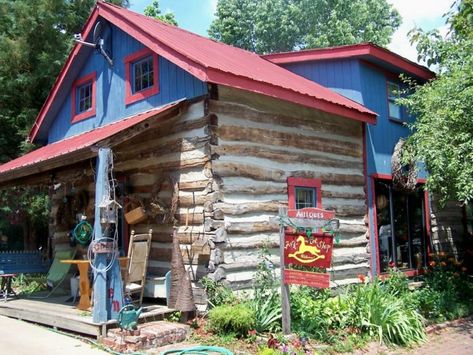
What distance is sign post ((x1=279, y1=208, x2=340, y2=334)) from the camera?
22.9 feet

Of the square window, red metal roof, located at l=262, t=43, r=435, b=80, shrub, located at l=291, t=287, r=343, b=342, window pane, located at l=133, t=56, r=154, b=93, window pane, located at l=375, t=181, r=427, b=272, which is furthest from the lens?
window pane, located at l=375, t=181, r=427, b=272

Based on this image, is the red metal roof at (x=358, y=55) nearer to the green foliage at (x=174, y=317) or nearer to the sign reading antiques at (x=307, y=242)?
the sign reading antiques at (x=307, y=242)

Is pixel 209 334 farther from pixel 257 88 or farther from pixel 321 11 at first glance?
pixel 321 11

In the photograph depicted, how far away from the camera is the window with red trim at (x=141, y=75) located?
990cm

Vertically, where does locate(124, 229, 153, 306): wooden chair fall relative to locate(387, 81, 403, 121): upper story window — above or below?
below

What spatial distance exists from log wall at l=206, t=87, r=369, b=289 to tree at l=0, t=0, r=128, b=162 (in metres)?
10.7

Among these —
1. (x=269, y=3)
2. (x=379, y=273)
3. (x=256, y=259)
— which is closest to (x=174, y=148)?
(x=256, y=259)

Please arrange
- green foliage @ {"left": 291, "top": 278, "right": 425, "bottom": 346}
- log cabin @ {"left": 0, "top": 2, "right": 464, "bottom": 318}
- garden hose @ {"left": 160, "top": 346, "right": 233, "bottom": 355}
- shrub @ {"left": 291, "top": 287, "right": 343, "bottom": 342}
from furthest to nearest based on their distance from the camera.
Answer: log cabin @ {"left": 0, "top": 2, "right": 464, "bottom": 318} < green foliage @ {"left": 291, "top": 278, "right": 425, "bottom": 346} < shrub @ {"left": 291, "top": 287, "right": 343, "bottom": 342} < garden hose @ {"left": 160, "top": 346, "right": 233, "bottom": 355}

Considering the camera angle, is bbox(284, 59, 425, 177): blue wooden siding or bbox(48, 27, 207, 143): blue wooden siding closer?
bbox(48, 27, 207, 143): blue wooden siding

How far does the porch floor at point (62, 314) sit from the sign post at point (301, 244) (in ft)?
6.76

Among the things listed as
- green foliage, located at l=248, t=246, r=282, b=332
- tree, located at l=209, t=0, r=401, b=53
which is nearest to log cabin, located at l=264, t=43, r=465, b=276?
green foliage, located at l=248, t=246, r=282, b=332

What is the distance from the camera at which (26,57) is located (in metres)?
17.5

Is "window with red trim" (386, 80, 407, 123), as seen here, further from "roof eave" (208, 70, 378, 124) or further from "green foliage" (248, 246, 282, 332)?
"green foliage" (248, 246, 282, 332)

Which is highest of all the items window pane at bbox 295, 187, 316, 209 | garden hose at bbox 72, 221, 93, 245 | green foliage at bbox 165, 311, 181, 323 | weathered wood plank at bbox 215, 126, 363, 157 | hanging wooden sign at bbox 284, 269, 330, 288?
weathered wood plank at bbox 215, 126, 363, 157
